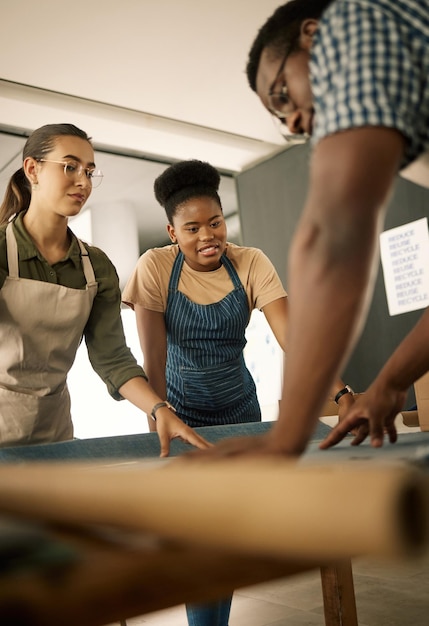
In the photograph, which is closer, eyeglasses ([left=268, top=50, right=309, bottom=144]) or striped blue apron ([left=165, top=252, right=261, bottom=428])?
eyeglasses ([left=268, top=50, right=309, bottom=144])

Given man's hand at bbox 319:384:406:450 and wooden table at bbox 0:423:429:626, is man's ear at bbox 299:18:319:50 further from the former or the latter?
wooden table at bbox 0:423:429:626

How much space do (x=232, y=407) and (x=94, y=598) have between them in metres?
1.68

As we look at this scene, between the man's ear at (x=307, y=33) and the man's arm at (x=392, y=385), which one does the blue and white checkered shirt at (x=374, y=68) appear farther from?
the man's arm at (x=392, y=385)

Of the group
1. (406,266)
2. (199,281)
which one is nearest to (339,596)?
(199,281)

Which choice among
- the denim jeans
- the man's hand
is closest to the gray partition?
the denim jeans

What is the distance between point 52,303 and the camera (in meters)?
1.84

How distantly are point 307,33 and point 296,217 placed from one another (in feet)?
14.6

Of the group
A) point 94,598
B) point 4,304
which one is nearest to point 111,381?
point 4,304

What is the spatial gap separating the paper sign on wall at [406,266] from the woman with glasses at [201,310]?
2466 mm

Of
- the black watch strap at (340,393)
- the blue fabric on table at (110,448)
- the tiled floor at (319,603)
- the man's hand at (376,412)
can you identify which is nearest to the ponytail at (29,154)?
the blue fabric on table at (110,448)

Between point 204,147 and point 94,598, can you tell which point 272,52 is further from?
A: point 204,147

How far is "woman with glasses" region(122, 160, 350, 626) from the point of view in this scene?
2041mm

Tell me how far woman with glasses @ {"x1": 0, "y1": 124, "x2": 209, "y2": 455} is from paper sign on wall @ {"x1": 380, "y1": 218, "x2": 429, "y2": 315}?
9.54 feet

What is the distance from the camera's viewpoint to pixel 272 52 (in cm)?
92
